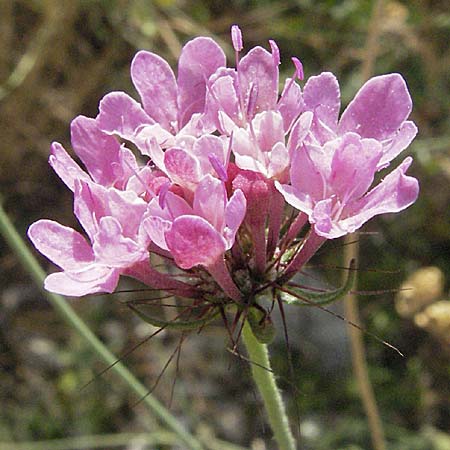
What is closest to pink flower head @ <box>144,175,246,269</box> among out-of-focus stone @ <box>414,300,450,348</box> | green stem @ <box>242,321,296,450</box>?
green stem @ <box>242,321,296,450</box>

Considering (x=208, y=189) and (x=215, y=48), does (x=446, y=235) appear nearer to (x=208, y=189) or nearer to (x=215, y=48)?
(x=215, y=48)

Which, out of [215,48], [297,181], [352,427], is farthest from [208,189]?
[352,427]

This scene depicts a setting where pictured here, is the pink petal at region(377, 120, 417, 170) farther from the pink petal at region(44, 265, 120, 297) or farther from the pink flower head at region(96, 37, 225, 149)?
the pink petal at region(44, 265, 120, 297)

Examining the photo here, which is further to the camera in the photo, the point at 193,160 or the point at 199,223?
the point at 193,160

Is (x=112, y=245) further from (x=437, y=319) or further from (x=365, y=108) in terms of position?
(x=437, y=319)

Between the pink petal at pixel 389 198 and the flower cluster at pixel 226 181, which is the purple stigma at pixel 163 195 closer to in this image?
the flower cluster at pixel 226 181

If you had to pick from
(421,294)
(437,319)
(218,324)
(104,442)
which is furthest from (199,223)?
(218,324)

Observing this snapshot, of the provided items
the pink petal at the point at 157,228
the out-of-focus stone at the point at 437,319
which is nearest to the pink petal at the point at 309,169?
the pink petal at the point at 157,228
